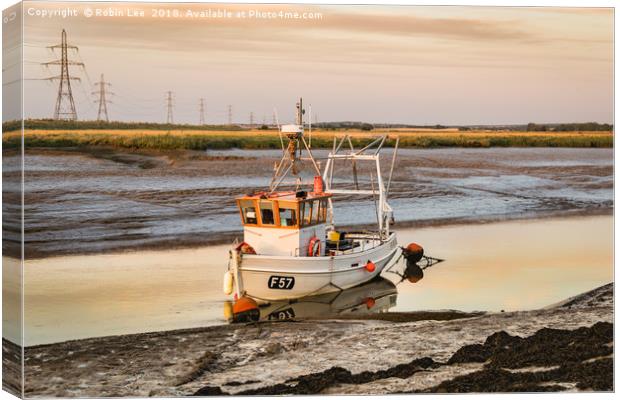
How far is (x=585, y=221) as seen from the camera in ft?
89.0

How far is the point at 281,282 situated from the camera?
21656 millimetres

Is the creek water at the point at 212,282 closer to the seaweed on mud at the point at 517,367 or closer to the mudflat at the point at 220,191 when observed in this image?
the mudflat at the point at 220,191

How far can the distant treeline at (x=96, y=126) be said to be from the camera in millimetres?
15875

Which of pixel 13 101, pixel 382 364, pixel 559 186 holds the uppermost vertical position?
pixel 13 101

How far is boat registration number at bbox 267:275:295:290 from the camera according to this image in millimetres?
21500

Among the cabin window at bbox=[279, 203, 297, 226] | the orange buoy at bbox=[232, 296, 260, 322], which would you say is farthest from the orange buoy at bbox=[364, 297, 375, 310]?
the orange buoy at bbox=[232, 296, 260, 322]

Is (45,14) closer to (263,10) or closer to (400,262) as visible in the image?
(263,10)

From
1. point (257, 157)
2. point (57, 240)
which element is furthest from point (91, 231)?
point (257, 157)

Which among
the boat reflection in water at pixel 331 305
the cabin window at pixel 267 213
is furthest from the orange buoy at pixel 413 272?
the cabin window at pixel 267 213

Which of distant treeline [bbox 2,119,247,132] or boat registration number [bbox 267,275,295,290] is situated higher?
distant treeline [bbox 2,119,247,132]

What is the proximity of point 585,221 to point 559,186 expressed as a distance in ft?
4.45

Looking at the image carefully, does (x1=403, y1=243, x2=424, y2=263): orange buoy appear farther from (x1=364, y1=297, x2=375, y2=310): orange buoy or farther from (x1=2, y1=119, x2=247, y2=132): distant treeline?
(x1=2, y1=119, x2=247, y2=132): distant treeline

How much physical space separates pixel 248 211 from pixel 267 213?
40cm

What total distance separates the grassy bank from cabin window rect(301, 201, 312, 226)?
153 cm
